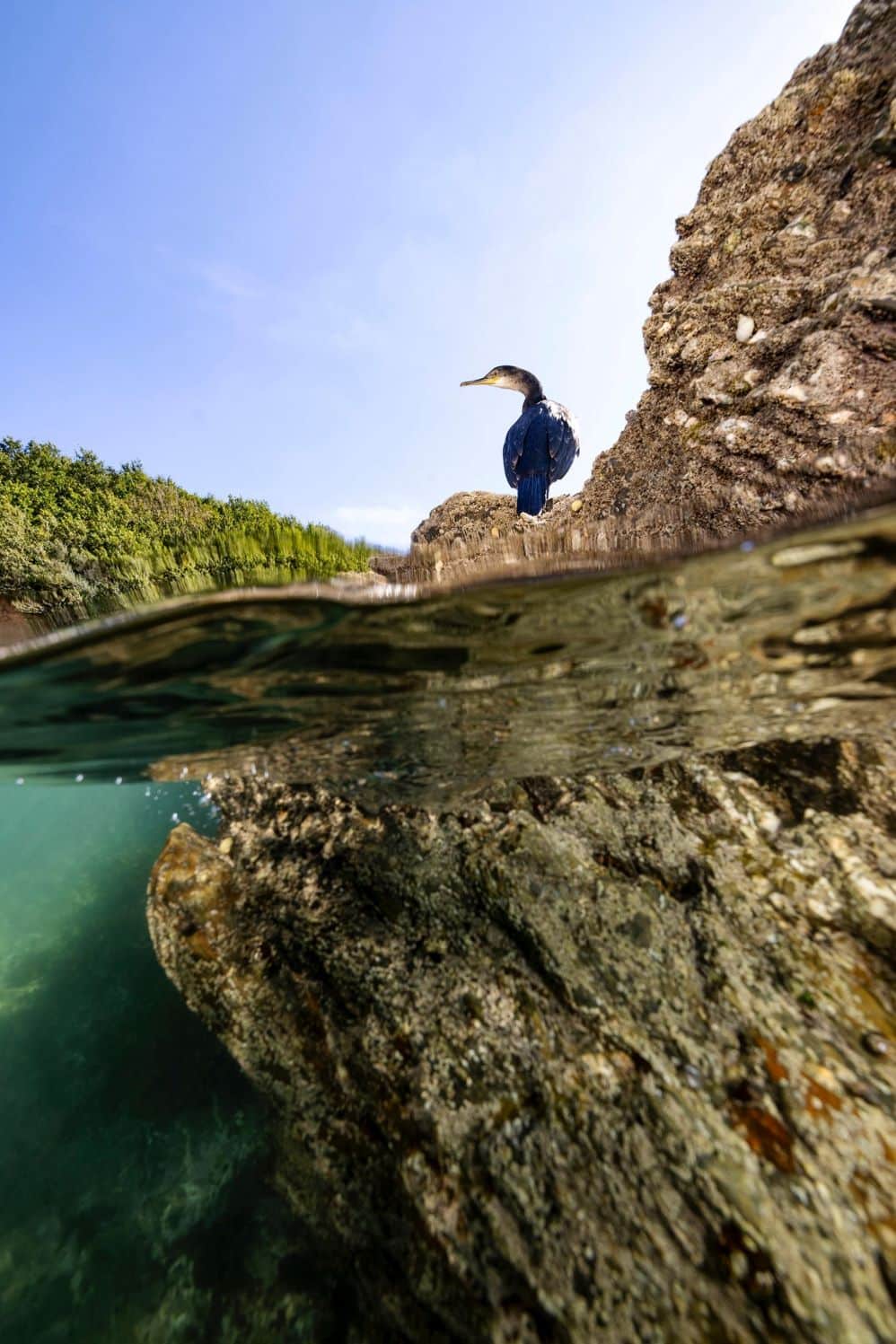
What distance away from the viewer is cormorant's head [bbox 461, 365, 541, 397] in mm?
8977

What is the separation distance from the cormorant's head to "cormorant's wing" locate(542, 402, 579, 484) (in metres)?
0.91

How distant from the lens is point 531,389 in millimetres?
9109

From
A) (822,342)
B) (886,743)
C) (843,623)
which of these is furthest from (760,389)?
(886,743)

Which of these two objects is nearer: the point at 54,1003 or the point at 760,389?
the point at 760,389

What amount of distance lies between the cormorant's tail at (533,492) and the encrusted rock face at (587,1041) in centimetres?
525

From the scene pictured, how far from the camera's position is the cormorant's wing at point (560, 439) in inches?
315

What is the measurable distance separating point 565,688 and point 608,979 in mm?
2181

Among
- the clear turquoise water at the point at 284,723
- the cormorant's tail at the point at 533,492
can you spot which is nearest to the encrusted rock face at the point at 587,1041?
the clear turquoise water at the point at 284,723

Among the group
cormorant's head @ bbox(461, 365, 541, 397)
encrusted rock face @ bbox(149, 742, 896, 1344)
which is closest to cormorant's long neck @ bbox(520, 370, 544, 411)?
cormorant's head @ bbox(461, 365, 541, 397)

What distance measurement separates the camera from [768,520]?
177 inches

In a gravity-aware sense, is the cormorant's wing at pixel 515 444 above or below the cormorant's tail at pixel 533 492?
above

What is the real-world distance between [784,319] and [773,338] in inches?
12.5

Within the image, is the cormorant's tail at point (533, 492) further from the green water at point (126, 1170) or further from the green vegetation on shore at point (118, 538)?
the green water at point (126, 1170)

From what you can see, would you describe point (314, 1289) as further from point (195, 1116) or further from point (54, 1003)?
point (54, 1003)
